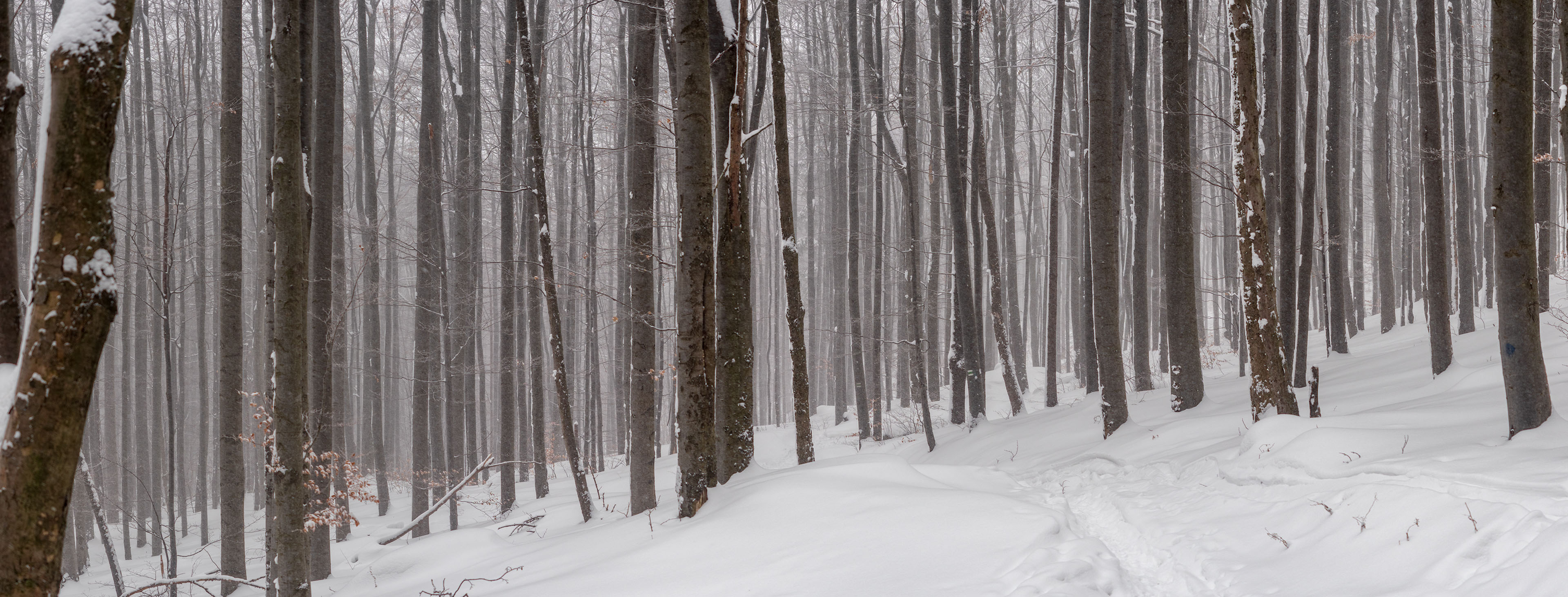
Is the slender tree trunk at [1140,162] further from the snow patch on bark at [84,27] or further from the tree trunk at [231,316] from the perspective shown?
the snow patch on bark at [84,27]

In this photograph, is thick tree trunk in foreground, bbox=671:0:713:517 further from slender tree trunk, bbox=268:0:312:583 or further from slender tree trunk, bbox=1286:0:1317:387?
slender tree trunk, bbox=1286:0:1317:387

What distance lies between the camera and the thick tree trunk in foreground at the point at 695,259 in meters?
5.66

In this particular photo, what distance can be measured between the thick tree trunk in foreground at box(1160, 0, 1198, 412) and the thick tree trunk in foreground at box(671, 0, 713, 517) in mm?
5911

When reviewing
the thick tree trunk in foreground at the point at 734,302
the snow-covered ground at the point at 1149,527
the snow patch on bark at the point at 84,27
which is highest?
the snow patch on bark at the point at 84,27

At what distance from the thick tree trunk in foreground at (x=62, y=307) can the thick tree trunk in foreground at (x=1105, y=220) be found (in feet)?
30.8

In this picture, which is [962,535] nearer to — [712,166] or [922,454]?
[712,166]

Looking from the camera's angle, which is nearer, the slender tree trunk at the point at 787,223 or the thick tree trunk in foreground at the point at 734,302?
the thick tree trunk in foreground at the point at 734,302

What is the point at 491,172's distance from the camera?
22.6 metres

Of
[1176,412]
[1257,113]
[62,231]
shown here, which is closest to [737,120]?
[62,231]

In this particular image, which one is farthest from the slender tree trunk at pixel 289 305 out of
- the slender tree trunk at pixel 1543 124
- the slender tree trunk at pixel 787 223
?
the slender tree trunk at pixel 1543 124

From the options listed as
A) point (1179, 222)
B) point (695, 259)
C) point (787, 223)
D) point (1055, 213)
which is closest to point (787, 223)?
point (787, 223)

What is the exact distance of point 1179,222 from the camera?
387 inches

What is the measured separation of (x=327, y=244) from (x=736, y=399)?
200 inches

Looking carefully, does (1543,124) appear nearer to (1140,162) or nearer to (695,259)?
(1140,162)
